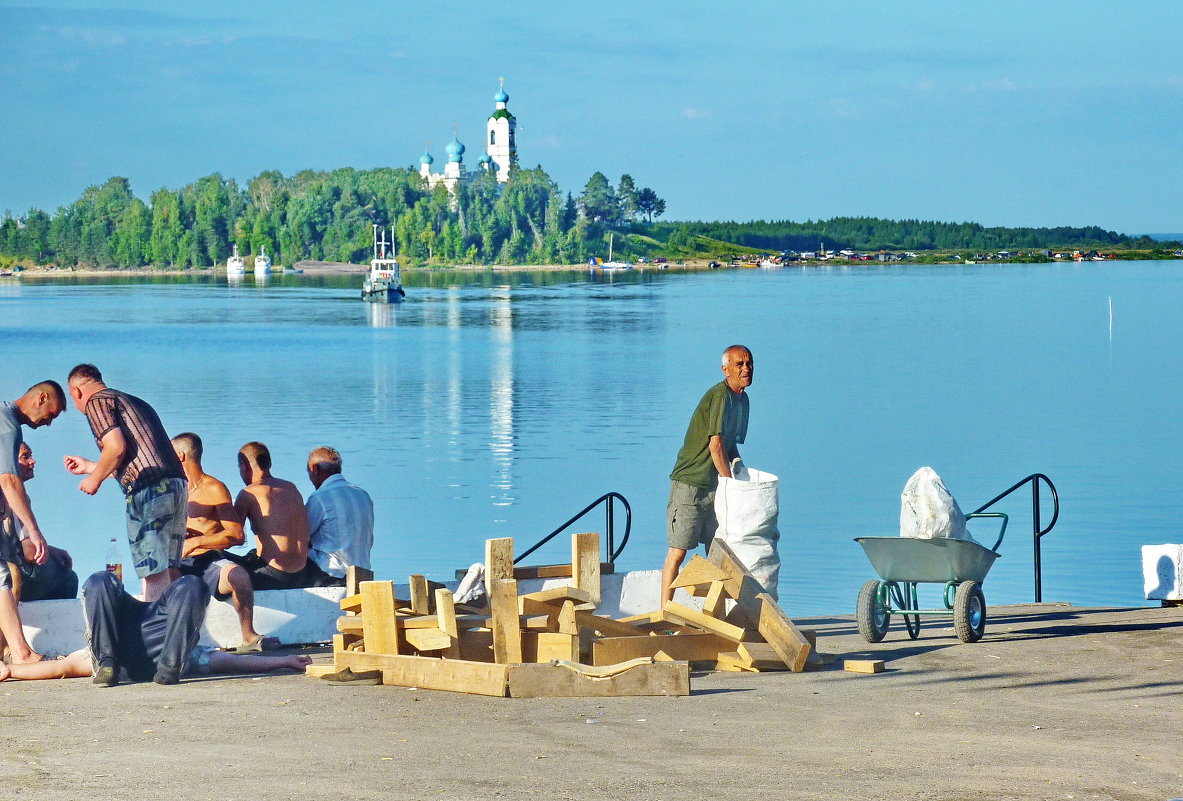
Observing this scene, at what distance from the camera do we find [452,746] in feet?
23.4

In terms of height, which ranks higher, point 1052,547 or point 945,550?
point 945,550

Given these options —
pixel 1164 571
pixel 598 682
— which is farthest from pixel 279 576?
pixel 1164 571

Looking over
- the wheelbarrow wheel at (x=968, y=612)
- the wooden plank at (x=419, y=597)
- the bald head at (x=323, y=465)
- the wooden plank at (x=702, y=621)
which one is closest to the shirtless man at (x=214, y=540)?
the bald head at (x=323, y=465)

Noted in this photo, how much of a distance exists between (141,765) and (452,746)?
1.28 m

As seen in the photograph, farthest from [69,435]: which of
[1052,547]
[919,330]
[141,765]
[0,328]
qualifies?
[0,328]

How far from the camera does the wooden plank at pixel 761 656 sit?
9047mm

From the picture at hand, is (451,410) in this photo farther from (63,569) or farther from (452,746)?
(452,746)

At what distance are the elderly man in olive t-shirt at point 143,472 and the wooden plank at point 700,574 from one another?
2.77 meters

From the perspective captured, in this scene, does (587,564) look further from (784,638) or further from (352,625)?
(352,625)

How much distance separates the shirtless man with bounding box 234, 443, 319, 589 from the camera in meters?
9.85

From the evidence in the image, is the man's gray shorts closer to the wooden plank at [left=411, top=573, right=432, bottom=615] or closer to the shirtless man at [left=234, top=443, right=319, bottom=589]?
the wooden plank at [left=411, top=573, right=432, bottom=615]

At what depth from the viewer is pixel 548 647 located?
8703mm

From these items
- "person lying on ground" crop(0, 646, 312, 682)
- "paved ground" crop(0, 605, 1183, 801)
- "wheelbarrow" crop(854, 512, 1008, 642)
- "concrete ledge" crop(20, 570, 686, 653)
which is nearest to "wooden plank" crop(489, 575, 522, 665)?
"paved ground" crop(0, 605, 1183, 801)

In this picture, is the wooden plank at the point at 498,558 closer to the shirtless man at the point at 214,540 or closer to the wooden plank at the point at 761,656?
the wooden plank at the point at 761,656
